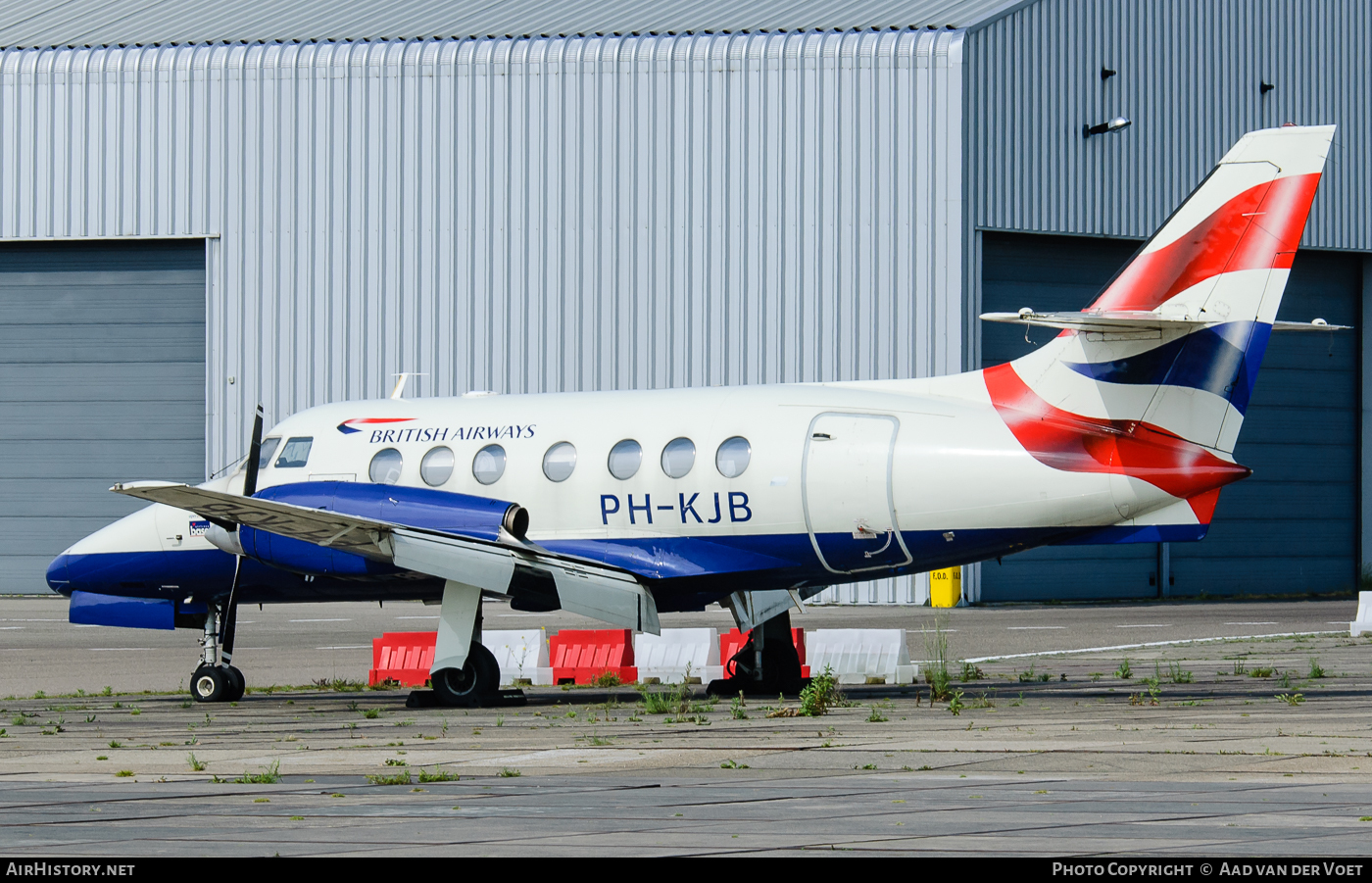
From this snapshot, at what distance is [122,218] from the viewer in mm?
44312

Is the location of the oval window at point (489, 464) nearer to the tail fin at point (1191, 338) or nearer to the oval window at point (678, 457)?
the oval window at point (678, 457)

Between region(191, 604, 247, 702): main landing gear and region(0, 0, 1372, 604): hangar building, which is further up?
region(0, 0, 1372, 604): hangar building

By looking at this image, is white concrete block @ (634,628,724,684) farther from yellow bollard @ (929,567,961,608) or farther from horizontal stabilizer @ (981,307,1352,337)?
yellow bollard @ (929,567,961,608)

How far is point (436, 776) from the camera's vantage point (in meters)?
11.4

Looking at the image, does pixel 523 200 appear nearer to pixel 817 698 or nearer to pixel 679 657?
pixel 679 657

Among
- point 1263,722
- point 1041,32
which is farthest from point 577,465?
point 1041,32

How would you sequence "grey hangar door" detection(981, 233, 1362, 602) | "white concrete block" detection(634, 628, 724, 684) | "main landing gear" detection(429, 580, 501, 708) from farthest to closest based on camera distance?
"grey hangar door" detection(981, 233, 1362, 602), "white concrete block" detection(634, 628, 724, 684), "main landing gear" detection(429, 580, 501, 708)

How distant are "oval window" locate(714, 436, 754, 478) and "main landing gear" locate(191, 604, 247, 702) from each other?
594 centimetres

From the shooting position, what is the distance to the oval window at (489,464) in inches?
766

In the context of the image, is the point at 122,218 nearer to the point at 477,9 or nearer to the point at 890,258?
the point at 477,9

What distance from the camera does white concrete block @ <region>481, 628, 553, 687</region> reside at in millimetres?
22562

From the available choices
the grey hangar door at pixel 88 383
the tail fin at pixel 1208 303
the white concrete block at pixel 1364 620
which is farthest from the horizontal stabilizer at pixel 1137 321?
the grey hangar door at pixel 88 383

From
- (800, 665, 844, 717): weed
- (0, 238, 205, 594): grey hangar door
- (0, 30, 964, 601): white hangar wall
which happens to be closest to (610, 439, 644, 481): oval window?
(800, 665, 844, 717): weed

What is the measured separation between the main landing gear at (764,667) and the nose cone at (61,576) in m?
7.84
